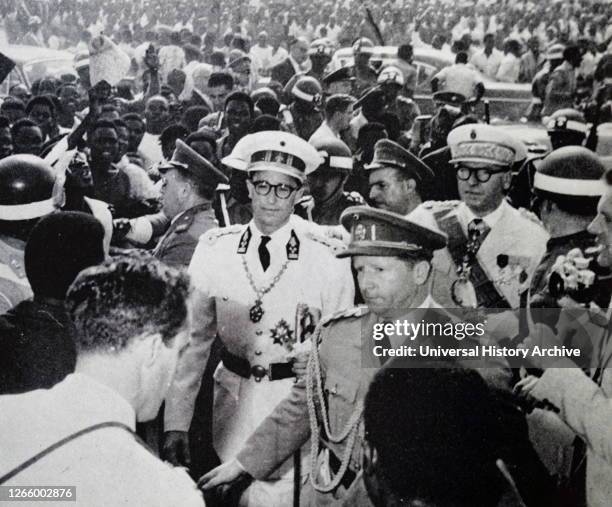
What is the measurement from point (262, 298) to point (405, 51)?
105 centimetres

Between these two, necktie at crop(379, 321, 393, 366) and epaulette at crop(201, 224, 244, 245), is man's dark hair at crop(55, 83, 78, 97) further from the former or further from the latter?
necktie at crop(379, 321, 393, 366)

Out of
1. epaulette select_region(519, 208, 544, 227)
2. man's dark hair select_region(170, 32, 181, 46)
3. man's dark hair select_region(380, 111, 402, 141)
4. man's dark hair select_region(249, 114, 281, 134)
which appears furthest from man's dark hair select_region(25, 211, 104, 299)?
epaulette select_region(519, 208, 544, 227)

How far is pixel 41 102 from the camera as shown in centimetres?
261

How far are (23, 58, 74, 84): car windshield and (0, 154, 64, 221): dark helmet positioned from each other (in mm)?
500

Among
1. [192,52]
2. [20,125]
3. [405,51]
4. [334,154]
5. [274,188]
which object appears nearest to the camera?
[274,188]

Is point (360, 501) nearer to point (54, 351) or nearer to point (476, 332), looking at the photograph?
point (476, 332)

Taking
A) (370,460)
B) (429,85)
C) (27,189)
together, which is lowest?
(370,460)

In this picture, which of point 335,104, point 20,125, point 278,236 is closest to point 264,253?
point 278,236

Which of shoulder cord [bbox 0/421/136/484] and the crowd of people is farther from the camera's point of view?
the crowd of people

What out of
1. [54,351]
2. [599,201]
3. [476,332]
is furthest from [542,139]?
[54,351]

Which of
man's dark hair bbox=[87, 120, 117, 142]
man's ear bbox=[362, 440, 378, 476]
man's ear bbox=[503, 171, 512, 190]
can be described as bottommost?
man's ear bbox=[362, 440, 378, 476]

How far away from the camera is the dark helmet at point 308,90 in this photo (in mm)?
2426

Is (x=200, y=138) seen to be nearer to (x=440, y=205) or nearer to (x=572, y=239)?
(x=440, y=205)

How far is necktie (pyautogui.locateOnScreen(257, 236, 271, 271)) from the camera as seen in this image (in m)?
1.91
